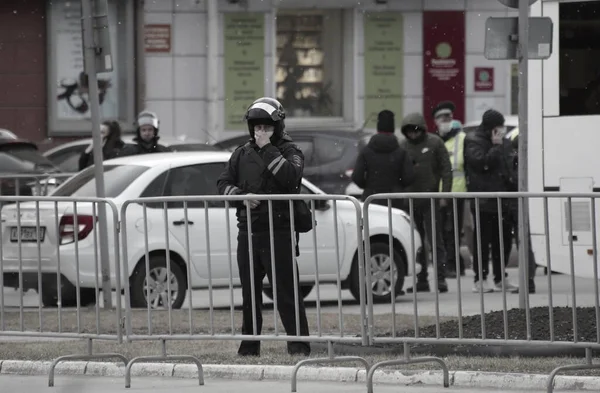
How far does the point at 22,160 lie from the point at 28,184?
2.50 meters

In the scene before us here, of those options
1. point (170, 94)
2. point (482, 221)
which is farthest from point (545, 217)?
point (170, 94)

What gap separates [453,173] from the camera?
59.5 feet

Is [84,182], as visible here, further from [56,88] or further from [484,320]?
[56,88]

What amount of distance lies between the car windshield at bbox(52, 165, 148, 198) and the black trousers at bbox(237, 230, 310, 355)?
182 inches

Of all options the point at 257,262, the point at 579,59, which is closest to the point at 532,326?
the point at 257,262

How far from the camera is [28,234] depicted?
1066 cm

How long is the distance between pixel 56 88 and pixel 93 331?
18.8 metres

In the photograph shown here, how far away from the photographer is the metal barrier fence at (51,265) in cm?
1037

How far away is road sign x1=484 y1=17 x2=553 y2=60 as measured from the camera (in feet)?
40.9

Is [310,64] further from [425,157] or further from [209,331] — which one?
[209,331]

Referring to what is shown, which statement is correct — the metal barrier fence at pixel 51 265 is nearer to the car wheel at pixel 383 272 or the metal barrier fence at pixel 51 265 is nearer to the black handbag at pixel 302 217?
the black handbag at pixel 302 217

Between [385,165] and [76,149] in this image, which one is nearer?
[385,165]

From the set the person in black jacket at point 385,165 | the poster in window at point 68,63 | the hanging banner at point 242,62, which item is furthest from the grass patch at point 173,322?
the poster in window at point 68,63

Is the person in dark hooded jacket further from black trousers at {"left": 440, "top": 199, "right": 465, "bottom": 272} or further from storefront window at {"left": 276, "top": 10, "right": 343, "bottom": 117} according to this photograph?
storefront window at {"left": 276, "top": 10, "right": 343, "bottom": 117}
